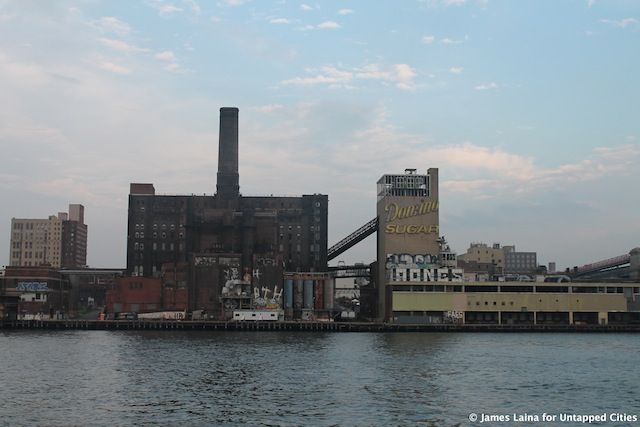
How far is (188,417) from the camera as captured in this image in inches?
1902

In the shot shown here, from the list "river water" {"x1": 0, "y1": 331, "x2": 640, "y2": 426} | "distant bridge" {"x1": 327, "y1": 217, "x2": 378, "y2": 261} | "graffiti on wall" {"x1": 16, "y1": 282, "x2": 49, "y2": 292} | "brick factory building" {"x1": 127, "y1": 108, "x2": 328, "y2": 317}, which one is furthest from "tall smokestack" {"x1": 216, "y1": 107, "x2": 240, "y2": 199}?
"river water" {"x1": 0, "y1": 331, "x2": 640, "y2": 426}

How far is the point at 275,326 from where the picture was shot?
16875 cm

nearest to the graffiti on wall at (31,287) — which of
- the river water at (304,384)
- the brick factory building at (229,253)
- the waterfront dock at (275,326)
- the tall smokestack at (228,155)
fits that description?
the waterfront dock at (275,326)

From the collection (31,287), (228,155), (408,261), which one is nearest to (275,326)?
(408,261)

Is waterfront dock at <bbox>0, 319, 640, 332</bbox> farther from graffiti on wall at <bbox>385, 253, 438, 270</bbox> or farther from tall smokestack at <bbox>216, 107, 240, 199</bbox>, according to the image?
tall smokestack at <bbox>216, 107, 240, 199</bbox>

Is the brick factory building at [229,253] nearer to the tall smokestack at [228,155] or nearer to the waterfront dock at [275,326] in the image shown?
the tall smokestack at [228,155]

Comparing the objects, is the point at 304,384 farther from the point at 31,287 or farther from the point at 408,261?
the point at 31,287

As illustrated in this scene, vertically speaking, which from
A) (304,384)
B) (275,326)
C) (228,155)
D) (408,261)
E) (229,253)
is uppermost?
(228,155)

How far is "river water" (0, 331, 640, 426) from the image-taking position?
162 feet

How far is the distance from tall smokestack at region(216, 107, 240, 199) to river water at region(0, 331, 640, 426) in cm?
9380

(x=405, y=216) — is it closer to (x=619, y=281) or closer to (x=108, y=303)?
(x=619, y=281)

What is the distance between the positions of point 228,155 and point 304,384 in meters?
136

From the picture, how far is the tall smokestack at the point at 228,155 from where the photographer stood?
7662 inches

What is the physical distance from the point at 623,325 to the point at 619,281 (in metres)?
14.7
